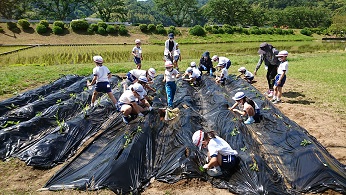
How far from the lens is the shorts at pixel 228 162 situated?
171 inches

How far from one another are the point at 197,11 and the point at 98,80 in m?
63.7

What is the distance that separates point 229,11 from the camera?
62.2m

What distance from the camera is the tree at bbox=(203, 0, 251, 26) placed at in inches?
2406

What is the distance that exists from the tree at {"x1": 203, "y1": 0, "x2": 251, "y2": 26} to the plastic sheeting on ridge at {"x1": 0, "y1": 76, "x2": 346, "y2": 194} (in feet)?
193

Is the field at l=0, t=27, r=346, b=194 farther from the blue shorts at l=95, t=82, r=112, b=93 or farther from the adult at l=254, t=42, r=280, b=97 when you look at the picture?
the blue shorts at l=95, t=82, r=112, b=93

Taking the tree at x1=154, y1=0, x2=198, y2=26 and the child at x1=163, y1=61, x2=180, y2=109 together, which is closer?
the child at x1=163, y1=61, x2=180, y2=109

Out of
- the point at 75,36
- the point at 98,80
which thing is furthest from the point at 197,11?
the point at 98,80

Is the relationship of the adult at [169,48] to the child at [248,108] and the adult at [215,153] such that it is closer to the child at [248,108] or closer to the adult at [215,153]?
the child at [248,108]

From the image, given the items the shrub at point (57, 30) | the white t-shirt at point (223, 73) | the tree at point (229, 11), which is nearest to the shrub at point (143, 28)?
the shrub at point (57, 30)

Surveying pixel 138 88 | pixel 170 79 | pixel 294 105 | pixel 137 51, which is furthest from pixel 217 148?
pixel 137 51

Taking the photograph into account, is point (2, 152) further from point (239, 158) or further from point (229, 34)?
point (229, 34)

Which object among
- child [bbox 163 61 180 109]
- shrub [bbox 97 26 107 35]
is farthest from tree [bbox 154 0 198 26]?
child [bbox 163 61 180 109]

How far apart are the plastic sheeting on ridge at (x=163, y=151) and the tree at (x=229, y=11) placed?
2313 inches

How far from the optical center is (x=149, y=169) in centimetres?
Answer: 469
